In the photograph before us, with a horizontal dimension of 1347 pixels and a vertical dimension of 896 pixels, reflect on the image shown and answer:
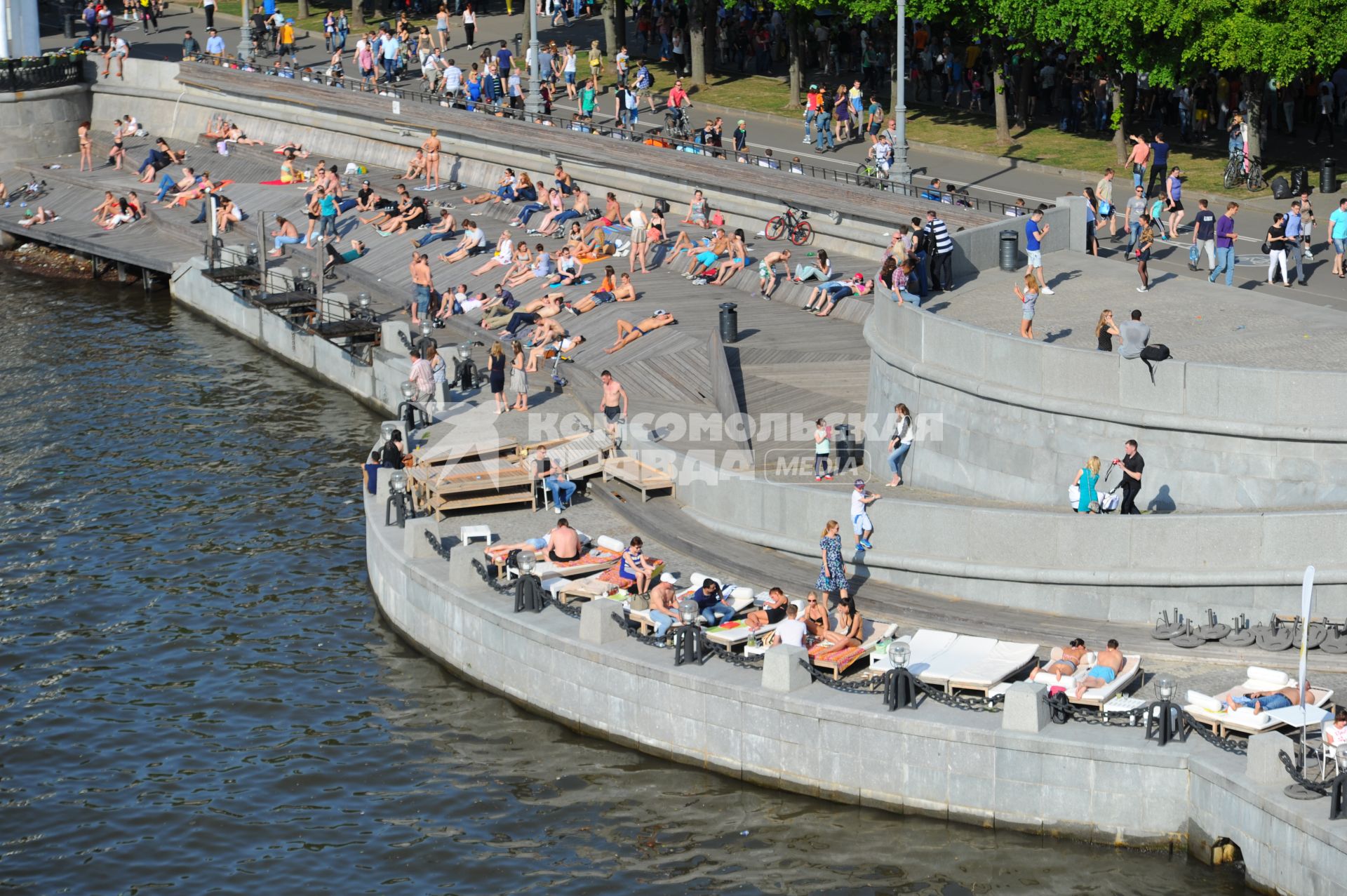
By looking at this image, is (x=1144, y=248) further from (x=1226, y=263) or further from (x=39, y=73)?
(x=39, y=73)

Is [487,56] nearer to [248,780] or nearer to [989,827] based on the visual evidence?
[248,780]

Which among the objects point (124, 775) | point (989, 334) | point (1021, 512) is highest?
point (989, 334)

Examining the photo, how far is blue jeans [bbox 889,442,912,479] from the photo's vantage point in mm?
30109

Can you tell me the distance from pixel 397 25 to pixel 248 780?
41984mm

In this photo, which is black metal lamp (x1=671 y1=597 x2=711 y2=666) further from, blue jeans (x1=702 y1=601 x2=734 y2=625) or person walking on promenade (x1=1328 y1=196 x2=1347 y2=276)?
person walking on promenade (x1=1328 y1=196 x2=1347 y2=276)

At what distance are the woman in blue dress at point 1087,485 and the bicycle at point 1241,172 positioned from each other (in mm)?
19597

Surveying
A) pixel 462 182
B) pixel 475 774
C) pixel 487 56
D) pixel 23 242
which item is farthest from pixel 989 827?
pixel 23 242

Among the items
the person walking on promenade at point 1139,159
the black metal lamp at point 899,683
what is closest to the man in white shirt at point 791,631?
A: the black metal lamp at point 899,683

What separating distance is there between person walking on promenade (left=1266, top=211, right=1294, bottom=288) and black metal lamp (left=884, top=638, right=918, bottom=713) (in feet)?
47.7

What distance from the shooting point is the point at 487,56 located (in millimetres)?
58781

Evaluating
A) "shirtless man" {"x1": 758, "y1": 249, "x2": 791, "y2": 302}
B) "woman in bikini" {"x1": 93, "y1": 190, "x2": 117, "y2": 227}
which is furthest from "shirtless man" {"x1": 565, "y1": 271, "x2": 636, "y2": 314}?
"woman in bikini" {"x1": 93, "y1": 190, "x2": 117, "y2": 227}

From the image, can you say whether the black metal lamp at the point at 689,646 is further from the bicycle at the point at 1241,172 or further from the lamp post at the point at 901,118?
the bicycle at the point at 1241,172

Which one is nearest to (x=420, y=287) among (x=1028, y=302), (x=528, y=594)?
(x=528, y=594)

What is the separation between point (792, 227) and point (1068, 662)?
2173cm
